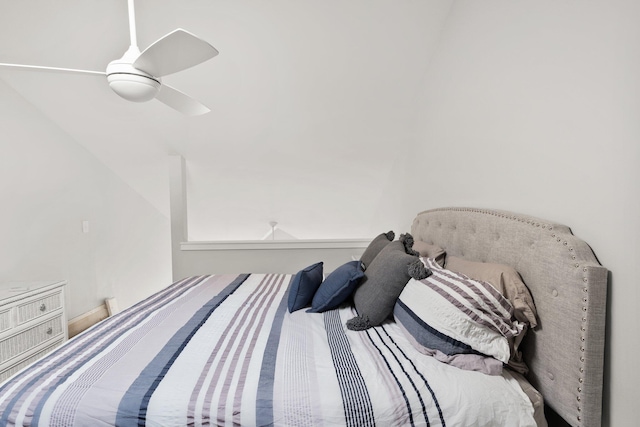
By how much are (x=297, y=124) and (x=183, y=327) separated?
204 cm

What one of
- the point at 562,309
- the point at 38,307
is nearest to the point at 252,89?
the point at 38,307

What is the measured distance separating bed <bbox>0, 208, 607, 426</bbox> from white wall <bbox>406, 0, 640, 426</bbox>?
6 cm

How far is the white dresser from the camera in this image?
2146 mm

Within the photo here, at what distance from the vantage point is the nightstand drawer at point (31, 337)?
2.14 metres

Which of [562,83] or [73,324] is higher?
[562,83]

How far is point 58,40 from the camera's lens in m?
2.36

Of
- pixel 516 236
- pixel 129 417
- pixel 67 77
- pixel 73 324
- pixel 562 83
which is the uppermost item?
pixel 67 77

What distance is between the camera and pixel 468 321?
3.83ft

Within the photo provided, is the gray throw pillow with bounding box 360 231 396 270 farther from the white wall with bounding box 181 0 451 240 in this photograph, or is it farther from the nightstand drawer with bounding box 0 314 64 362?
the nightstand drawer with bounding box 0 314 64 362

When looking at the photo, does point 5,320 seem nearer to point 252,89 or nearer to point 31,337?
point 31,337

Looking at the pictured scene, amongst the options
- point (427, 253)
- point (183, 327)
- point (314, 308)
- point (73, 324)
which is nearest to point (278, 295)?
point (314, 308)

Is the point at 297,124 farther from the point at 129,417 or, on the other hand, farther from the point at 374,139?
the point at 129,417

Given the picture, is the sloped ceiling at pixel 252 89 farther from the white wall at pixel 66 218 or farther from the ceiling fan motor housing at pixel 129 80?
the ceiling fan motor housing at pixel 129 80

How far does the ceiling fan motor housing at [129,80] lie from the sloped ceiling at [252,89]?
1.02m
